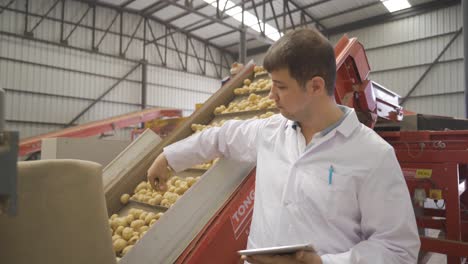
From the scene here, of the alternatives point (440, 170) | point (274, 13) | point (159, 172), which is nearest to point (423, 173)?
point (440, 170)

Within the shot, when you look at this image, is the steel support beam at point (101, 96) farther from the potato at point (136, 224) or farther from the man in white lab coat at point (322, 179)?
the man in white lab coat at point (322, 179)

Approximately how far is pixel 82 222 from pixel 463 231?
13.4 feet

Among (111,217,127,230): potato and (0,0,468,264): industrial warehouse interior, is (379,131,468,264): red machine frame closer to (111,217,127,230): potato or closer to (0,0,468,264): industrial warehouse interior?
(0,0,468,264): industrial warehouse interior

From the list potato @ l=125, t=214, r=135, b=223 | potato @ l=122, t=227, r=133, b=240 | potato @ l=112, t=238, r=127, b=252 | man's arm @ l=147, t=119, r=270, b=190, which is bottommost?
potato @ l=112, t=238, r=127, b=252

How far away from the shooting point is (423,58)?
13477mm

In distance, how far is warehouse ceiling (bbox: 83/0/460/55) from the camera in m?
13.4

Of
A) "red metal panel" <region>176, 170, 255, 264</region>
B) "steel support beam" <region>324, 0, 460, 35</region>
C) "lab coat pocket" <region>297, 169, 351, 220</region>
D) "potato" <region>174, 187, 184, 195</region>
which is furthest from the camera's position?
"steel support beam" <region>324, 0, 460, 35</region>

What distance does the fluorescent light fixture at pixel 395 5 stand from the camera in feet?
43.4

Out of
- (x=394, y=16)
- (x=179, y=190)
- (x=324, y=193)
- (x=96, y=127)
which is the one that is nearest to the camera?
(x=324, y=193)

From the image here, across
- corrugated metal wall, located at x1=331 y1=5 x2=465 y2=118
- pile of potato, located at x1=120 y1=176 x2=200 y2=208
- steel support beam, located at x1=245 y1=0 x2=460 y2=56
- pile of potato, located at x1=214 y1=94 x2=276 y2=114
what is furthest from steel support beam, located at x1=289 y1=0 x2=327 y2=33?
pile of potato, located at x1=120 y1=176 x2=200 y2=208

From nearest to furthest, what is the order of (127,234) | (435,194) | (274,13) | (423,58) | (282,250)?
1. (282,250)
2. (127,234)
3. (435,194)
4. (274,13)
5. (423,58)

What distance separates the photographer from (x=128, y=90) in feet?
51.2

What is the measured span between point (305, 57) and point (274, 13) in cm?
1240

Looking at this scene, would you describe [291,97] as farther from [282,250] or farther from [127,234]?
[127,234]
